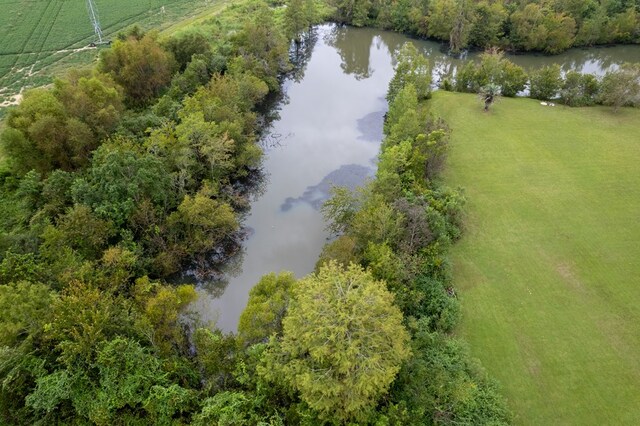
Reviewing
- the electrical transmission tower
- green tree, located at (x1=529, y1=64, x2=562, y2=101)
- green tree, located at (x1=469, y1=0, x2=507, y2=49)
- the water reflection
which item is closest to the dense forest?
green tree, located at (x1=529, y1=64, x2=562, y2=101)

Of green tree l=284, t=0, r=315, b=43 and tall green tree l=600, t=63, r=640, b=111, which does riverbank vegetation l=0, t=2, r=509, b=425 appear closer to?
tall green tree l=600, t=63, r=640, b=111

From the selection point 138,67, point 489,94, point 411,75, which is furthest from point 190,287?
point 489,94

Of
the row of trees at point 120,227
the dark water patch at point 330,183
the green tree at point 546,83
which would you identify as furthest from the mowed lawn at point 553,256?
the row of trees at point 120,227

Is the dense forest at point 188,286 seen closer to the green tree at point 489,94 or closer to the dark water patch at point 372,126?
the dark water patch at point 372,126

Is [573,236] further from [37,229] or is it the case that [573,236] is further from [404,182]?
[37,229]

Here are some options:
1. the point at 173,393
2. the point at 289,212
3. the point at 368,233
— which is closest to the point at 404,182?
the point at 368,233

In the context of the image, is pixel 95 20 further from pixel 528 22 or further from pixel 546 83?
pixel 528 22
